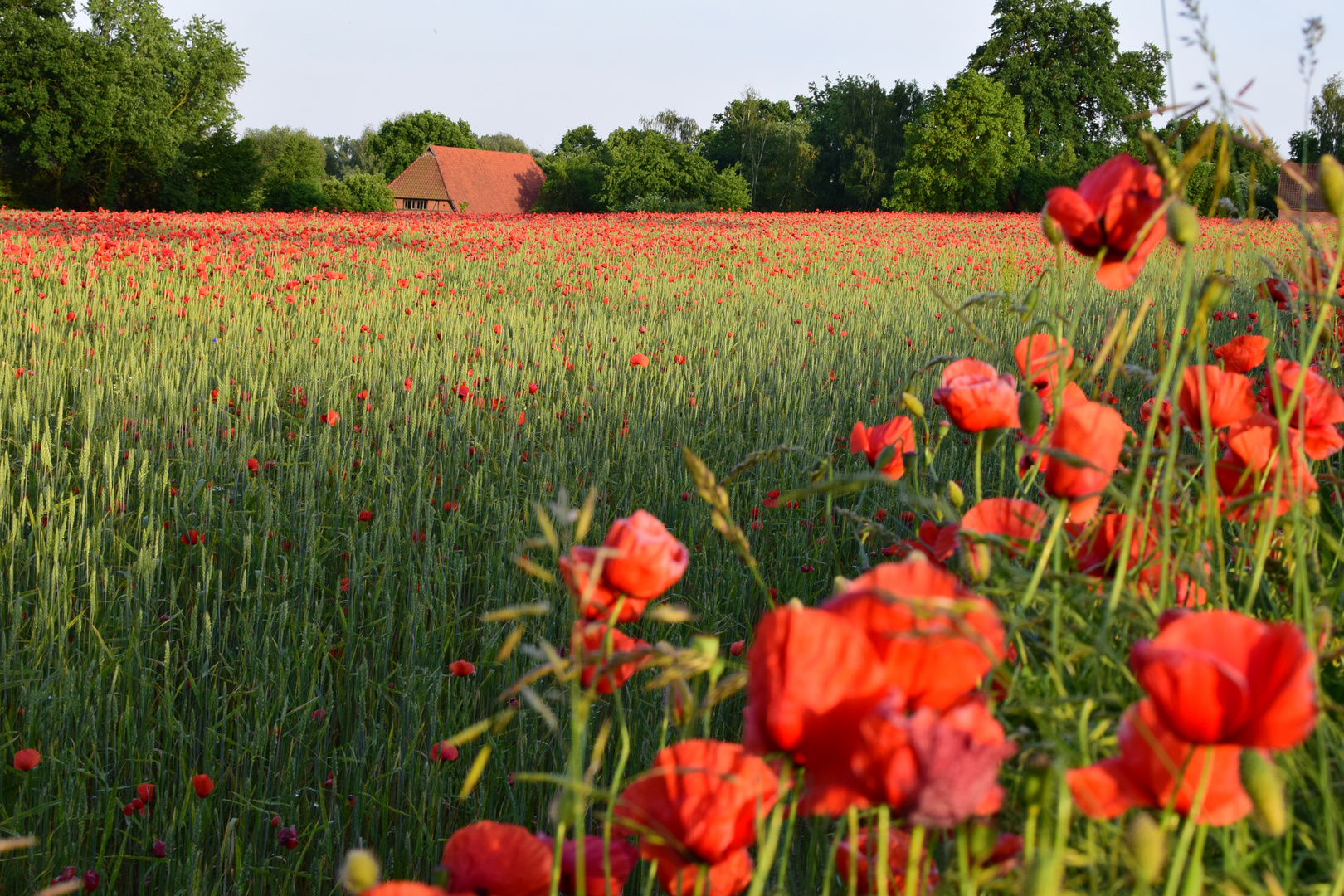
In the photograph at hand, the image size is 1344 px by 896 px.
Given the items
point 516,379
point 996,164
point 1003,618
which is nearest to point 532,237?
point 516,379

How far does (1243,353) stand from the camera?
1.35 m

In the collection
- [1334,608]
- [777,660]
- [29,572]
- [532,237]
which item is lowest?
[29,572]

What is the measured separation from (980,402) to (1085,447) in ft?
0.86

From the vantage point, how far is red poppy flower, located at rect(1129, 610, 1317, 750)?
1.34 ft

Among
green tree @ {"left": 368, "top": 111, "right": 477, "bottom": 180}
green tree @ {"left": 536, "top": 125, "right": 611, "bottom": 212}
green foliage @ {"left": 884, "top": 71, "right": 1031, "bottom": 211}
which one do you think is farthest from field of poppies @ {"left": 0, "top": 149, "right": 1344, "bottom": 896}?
green tree @ {"left": 368, "top": 111, "right": 477, "bottom": 180}

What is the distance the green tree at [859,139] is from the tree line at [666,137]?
3.3 inches

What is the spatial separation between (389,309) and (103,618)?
423cm

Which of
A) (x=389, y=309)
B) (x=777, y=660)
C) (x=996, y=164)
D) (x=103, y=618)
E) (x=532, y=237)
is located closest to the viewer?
(x=777, y=660)

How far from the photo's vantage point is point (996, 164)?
1331 inches

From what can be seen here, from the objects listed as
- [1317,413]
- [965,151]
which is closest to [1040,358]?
[1317,413]

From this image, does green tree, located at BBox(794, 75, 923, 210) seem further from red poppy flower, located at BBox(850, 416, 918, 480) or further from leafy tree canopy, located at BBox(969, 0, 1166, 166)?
red poppy flower, located at BBox(850, 416, 918, 480)

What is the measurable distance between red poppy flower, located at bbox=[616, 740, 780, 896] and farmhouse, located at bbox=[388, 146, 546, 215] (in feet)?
143

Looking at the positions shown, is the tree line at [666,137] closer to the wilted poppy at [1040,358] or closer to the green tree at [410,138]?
the green tree at [410,138]

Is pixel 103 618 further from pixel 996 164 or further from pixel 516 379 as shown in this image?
pixel 996 164
